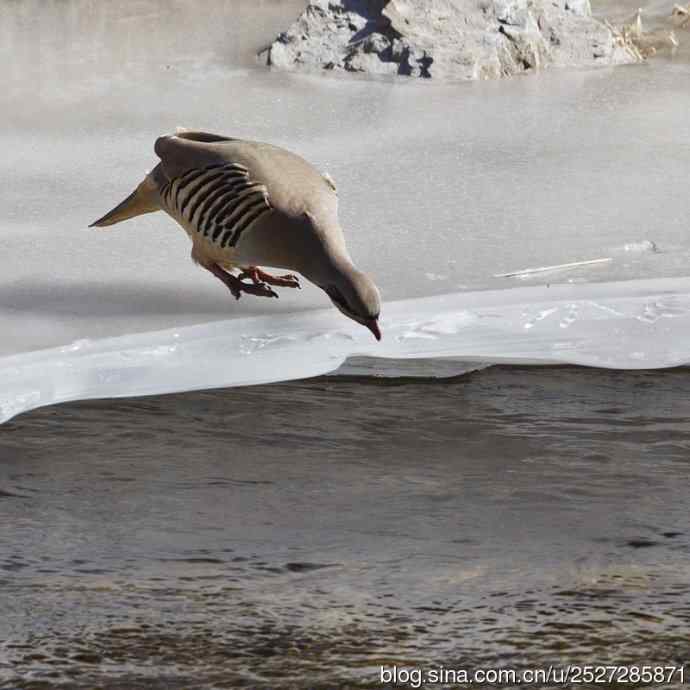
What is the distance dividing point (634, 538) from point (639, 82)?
2832 millimetres

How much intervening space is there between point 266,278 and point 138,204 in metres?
0.30

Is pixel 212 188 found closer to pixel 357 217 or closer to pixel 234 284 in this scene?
pixel 234 284

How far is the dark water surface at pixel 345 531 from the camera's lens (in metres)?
1.95

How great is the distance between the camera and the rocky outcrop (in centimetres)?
496

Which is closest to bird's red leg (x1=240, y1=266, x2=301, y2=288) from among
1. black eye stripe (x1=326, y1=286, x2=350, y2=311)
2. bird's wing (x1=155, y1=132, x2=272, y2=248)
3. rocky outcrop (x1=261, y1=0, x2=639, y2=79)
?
bird's wing (x1=155, y1=132, x2=272, y2=248)

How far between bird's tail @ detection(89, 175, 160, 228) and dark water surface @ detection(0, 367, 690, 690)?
0.46 metres

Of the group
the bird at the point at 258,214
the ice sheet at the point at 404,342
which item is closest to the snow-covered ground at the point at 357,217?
the ice sheet at the point at 404,342

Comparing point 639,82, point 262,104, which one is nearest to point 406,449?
point 262,104

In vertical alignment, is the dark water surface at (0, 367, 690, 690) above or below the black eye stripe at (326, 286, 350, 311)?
below

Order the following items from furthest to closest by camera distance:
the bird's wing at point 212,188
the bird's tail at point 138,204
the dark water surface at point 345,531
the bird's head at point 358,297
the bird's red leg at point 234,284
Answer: the bird's tail at point 138,204
the bird's red leg at point 234,284
the bird's wing at point 212,188
the bird's head at point 358,297
the dark water surface at point 345,531

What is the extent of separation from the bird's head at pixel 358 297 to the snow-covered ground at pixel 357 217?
36cm

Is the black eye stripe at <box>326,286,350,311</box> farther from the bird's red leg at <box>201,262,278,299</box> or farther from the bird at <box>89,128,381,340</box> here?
the bird's red leg at <box>201,262,278,299</box>

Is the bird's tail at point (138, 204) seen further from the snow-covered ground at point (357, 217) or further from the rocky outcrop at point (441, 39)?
the rocky outcrop at point (441, 39)

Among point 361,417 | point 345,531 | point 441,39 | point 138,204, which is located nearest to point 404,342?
point 361,417
